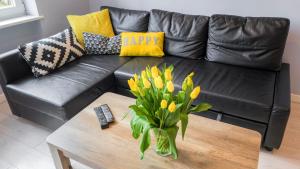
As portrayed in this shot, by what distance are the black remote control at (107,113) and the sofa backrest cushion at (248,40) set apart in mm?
1150

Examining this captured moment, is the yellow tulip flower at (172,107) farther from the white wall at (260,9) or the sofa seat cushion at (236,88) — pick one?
the white wall at (260,9)

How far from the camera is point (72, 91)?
1816mm

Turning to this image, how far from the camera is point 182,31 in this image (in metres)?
2.30

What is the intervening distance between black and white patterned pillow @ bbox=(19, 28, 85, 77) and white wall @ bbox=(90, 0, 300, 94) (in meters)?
0.99

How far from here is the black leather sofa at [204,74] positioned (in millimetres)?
1688

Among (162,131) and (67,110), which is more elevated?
(162,131)

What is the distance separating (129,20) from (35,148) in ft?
4.90

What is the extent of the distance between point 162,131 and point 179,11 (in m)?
1.81

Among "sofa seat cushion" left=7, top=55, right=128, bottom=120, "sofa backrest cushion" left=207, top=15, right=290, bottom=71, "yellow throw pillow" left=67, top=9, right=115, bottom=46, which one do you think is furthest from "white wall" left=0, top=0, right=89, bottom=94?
"sofa backrest cushion" left=207, top=15, right=290, bottom=71

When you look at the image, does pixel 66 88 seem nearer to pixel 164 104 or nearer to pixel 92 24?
pixel 92 24

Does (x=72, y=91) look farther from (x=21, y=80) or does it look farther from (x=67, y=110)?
(x=21, y=80)

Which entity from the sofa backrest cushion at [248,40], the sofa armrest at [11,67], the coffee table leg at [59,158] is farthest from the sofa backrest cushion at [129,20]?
the coffee table leg at [59,158]

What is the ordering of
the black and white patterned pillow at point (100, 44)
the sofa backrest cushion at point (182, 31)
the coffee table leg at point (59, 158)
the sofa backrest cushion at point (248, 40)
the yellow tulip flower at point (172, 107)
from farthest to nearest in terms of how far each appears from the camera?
the black and white patterned pillow at point (100, 44)
the sofa backrest cushion at point (182, 31)
the sofa backrest cushion at point (248, 40)
the coffee table leg at point (59, 158)
the yellow tulip flower at point (172, 107)

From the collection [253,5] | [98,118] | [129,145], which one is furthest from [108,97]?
[253,5]
